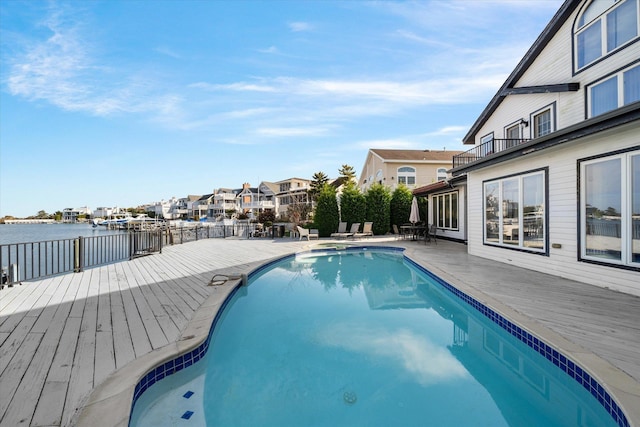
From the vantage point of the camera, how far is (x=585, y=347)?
10.6 feet

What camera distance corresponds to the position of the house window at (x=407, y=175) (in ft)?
84.1

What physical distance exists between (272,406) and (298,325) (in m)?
2.11

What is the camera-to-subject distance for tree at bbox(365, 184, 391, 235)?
718 inches

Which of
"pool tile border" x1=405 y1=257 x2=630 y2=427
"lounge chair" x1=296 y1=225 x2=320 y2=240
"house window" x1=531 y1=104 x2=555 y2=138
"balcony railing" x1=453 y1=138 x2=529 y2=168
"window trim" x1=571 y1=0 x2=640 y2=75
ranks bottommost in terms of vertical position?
"pool tile border" x1=405 y1=257 x2=630 y2=427

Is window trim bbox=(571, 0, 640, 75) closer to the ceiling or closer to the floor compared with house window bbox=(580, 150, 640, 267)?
closer to the ceiling

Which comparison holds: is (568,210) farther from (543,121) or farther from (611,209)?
(543,121)

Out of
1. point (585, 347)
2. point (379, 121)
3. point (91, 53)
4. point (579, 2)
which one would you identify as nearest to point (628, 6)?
point (579, 2)

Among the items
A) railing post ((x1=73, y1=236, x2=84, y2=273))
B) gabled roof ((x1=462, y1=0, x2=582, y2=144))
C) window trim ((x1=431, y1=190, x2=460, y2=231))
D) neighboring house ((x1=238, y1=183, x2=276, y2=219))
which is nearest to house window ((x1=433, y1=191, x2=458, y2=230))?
window trim ((x1=431, y1=190, x2=460, y2=231))

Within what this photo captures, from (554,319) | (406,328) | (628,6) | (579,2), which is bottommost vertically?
(406,328)

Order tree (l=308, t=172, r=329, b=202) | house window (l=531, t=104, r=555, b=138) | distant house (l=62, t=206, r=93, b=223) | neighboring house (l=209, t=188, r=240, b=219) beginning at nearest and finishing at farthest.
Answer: house window (l=531, t=104, r=555, b=138)
tree (l=308, t=172, r=329, b=202)
neighboring house (l=209, t=188, r=240, b=219)
distant house (l=62, t=206, r=93, b=223)

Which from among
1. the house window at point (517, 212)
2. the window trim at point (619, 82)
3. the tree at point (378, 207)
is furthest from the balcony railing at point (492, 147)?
the tree at point (378, 207)

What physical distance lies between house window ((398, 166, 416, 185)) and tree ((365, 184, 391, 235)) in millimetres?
7929

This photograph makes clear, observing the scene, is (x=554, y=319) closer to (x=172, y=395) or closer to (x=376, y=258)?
(x=172, y=395)

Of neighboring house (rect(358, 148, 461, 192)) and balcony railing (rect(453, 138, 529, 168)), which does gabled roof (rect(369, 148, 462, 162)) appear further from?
balcony railing (rect(453, 138, 529, 168))
